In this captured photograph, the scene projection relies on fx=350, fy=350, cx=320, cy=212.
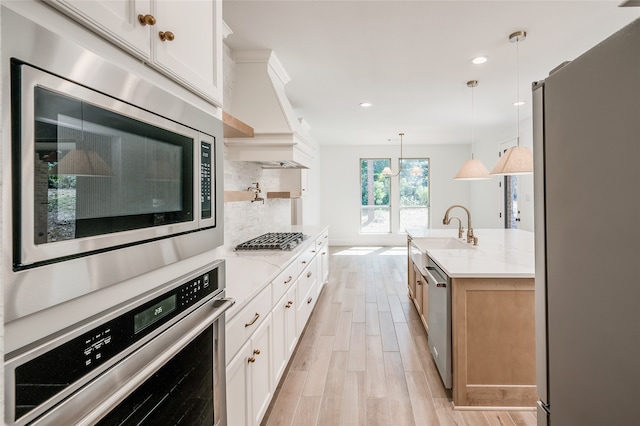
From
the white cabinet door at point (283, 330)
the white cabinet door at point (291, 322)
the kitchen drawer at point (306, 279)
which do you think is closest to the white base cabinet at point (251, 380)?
the white cabinet door at point (283, 330)

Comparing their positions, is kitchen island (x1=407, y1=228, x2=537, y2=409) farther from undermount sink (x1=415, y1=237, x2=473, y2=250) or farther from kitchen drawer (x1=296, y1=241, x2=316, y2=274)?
undermount sink (x1=415, y1=237, x2=473, y2=250)

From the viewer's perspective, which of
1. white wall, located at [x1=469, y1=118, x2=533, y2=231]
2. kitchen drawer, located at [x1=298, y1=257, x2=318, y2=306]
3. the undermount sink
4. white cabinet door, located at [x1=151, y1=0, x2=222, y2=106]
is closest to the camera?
white cabinet door, located at [x1=151, y1=0, x2=222, y2=106]

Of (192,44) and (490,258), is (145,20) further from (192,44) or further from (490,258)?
(490,258)

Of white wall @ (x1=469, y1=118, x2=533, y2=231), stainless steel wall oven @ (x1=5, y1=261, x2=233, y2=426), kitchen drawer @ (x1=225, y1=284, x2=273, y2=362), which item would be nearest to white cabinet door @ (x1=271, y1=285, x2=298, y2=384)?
kitchen drawer @ (x1=225, y1=284, x2=273, y2=362)

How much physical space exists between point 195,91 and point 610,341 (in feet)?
3.79

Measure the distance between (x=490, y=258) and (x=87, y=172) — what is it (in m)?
2.58

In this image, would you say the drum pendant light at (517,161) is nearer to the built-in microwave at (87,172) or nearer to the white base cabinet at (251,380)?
the white base cabinet at (251,380)

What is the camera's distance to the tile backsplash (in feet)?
9.42

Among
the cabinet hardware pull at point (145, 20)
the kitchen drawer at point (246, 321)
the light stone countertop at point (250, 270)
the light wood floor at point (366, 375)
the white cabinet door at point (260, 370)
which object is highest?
the cabinet hardware pull at point (145, 20)

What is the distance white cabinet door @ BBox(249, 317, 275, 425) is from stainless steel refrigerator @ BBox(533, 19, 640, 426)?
3.90 feet

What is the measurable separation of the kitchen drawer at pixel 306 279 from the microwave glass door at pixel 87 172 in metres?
2.18

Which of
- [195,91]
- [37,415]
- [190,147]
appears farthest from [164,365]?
[195,91]

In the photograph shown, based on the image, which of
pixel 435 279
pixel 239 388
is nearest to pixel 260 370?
pixel 239 388

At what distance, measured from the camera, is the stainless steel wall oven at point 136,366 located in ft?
1.65
